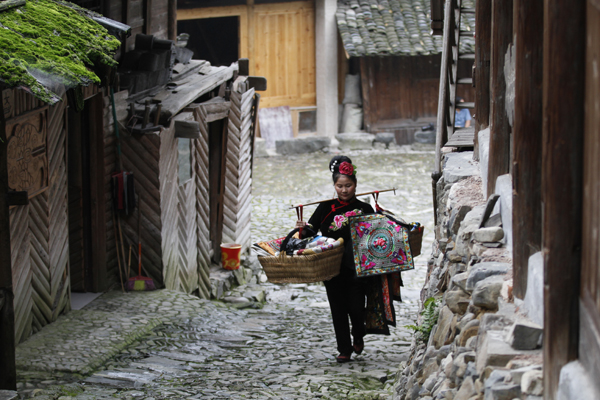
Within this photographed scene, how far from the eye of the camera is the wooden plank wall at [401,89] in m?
22.1

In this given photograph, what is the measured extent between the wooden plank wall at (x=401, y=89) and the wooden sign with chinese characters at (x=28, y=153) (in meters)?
15.9

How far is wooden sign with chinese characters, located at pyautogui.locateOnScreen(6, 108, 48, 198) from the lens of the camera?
6.45 meters

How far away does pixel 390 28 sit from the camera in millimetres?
21703

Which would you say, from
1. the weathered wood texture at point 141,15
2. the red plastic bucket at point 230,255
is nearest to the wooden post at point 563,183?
the weathered wood texture at point 141,15

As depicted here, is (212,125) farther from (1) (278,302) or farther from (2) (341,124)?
(2) (341,124)

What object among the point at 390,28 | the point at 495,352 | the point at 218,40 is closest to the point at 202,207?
the point at 495,352

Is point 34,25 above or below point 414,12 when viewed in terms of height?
below

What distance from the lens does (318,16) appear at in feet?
71.8

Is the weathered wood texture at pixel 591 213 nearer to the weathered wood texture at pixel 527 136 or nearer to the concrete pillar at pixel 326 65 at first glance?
the weathered wood texture at pixel 527 136

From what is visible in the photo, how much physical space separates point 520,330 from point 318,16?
19.7 metres

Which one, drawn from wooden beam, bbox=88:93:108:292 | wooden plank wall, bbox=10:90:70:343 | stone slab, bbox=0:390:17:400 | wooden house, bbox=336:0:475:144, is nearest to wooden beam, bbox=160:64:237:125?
wooden beam, bbox=88:93:108:292

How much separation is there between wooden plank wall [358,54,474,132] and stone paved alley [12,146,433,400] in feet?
38.8

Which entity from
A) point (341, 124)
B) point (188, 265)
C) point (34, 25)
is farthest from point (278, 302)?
point (341, 124)

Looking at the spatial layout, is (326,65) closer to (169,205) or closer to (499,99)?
(169,205)
